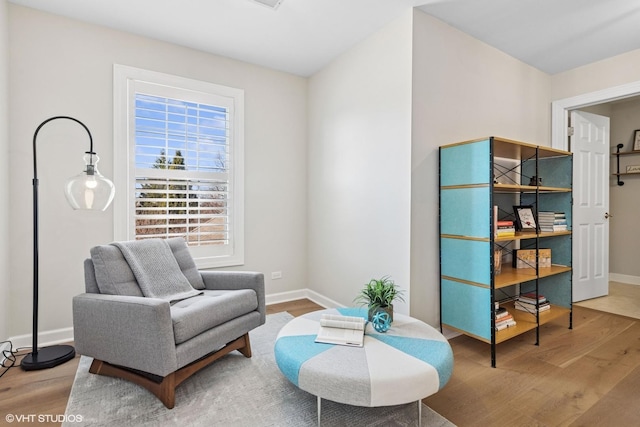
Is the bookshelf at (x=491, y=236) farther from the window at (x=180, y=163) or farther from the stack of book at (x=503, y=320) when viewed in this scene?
the window at (x=180, y=163)

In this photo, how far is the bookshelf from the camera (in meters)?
2.26

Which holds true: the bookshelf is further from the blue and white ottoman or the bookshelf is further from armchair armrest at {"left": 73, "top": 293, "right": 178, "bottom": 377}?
armchair armrest at {"left": 73, "top": 293, "right": 178, "bottom": 377}

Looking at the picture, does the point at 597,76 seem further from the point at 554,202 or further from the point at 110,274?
the point at 110,274

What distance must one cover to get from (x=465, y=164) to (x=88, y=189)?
271cm

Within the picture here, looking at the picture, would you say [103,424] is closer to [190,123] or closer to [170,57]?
[190,123]

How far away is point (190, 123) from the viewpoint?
10.4ft

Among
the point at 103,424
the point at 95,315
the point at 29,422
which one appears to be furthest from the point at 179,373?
the point at 29,422

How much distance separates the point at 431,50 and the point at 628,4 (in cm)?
146

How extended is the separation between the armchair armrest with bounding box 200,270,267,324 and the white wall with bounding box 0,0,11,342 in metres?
1.41

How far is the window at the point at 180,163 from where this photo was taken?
9.40 ft

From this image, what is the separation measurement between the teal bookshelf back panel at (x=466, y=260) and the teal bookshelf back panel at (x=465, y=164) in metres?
0.46

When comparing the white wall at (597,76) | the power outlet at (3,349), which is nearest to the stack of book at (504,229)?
the white wall at (597,76)

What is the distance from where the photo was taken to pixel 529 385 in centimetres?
198

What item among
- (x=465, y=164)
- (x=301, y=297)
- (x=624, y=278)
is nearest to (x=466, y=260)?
(x=465, y=164)
